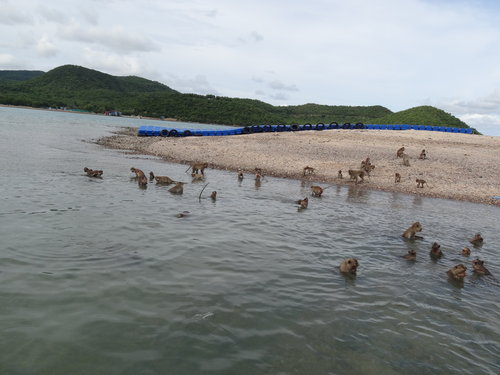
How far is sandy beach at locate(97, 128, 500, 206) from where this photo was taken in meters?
19.7

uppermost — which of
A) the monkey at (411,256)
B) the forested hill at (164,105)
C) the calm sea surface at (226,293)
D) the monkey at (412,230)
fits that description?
the forested hill at (164,105)

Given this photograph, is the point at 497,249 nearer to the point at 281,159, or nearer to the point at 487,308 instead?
the point at 487,308

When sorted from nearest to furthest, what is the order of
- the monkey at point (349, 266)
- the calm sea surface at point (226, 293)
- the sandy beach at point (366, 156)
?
the calm sea surface at point (226, 293) → the monkey at point (349, 266) → the sandy beach at point (366, 156)

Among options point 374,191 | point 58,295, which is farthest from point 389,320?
point 374,191

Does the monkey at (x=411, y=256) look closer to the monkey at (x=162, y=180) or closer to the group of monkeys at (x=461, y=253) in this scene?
the group of monkeys at (x=461, y=253)

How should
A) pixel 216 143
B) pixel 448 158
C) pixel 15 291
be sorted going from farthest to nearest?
pixel 216 143 < pixel 448 158 < pixel 15 291

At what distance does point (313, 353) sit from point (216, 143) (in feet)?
86.9

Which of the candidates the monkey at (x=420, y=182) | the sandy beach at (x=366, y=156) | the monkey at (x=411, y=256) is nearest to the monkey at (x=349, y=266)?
the monkey at (x=411, y=256)

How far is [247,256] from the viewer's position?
27.6 feet

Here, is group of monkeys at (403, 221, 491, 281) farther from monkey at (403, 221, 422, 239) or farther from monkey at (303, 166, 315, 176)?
monkey at (303, 166, 315, 176)

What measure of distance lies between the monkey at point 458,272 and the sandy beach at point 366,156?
36.3ft

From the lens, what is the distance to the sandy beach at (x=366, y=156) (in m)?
19.7

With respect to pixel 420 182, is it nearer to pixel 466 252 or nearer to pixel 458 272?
pixel 466 252

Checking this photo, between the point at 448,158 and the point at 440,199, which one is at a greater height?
the point at 448,158
